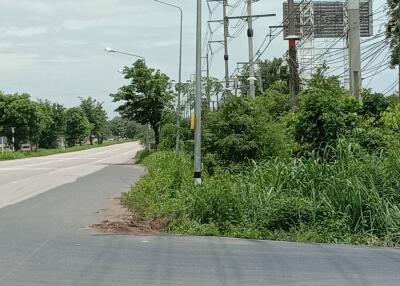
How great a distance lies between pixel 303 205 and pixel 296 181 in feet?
5.59

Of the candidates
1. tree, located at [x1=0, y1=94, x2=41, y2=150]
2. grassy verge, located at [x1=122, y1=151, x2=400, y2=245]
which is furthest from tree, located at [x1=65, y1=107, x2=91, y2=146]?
grassy verge, located at [x1=122, y1=151, x2=400, y2=245]

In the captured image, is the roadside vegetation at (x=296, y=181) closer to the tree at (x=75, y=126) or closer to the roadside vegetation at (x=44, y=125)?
the roadside vegetation at (x=44, y=125)

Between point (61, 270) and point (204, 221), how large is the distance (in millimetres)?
4265

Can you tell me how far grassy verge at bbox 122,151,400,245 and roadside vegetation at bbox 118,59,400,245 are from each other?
0.06 ft

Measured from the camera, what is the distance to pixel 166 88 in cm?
4656

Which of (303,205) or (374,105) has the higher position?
(374,105)

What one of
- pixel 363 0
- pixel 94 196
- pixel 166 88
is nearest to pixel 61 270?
pixel 94 196

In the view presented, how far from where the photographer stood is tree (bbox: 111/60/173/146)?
45.7 meters

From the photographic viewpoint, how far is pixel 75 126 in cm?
9525

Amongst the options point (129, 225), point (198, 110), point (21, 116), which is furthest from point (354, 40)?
point (21, 116)

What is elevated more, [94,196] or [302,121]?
[302,121]

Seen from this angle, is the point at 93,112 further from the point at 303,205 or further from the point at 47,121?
the point at 303,205

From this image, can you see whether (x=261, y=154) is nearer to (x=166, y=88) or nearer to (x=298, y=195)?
(x=298, y=195)

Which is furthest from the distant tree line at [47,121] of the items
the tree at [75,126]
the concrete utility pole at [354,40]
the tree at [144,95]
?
the concrete utility pole at [354,40]
